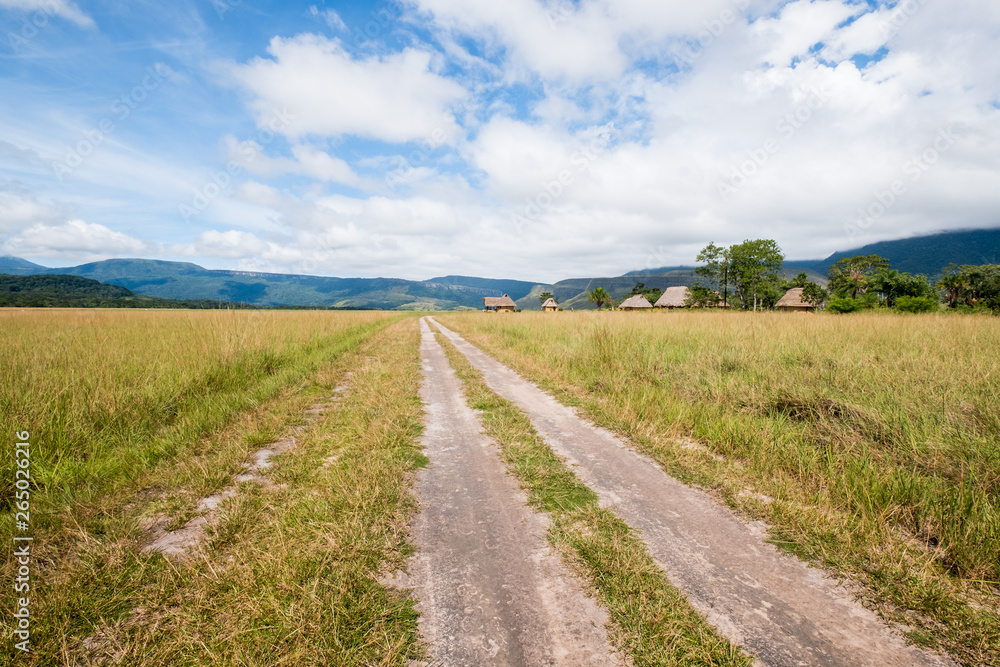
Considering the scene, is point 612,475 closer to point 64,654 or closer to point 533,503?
point 533,503

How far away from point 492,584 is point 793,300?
9283cm

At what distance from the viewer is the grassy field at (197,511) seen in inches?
79.0

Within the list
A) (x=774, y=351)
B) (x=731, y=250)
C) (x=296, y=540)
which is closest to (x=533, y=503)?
(x=296, y=540)

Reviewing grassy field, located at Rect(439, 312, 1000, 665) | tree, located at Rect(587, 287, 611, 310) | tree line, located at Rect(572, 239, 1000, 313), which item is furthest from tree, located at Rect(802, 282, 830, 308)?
grassy field, located at Rect(439, 312, 1000, 665)

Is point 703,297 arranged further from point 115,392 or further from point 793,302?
point 115,392

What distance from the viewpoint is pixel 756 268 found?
5919 centimetres

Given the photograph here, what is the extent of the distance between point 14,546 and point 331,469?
7.36ft

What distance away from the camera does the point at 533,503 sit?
3533 mm

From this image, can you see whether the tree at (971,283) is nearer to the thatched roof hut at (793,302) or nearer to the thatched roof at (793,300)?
the thatched roof hut at (793,302)

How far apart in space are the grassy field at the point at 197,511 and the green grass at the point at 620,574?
1192 millimetres

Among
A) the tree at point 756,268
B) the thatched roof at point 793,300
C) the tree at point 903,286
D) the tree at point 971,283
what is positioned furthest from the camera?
the thatched roof at point 793,300

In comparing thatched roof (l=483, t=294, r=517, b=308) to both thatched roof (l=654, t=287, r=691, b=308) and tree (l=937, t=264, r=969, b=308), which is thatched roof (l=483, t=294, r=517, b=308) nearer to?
thatched roof (l=654, t=287, r=691, b=308)

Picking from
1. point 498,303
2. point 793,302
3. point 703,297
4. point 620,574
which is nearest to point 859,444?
point 620,574

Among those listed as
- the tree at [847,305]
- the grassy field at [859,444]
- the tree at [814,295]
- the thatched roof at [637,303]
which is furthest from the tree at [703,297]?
the grassy field at [859,444]
